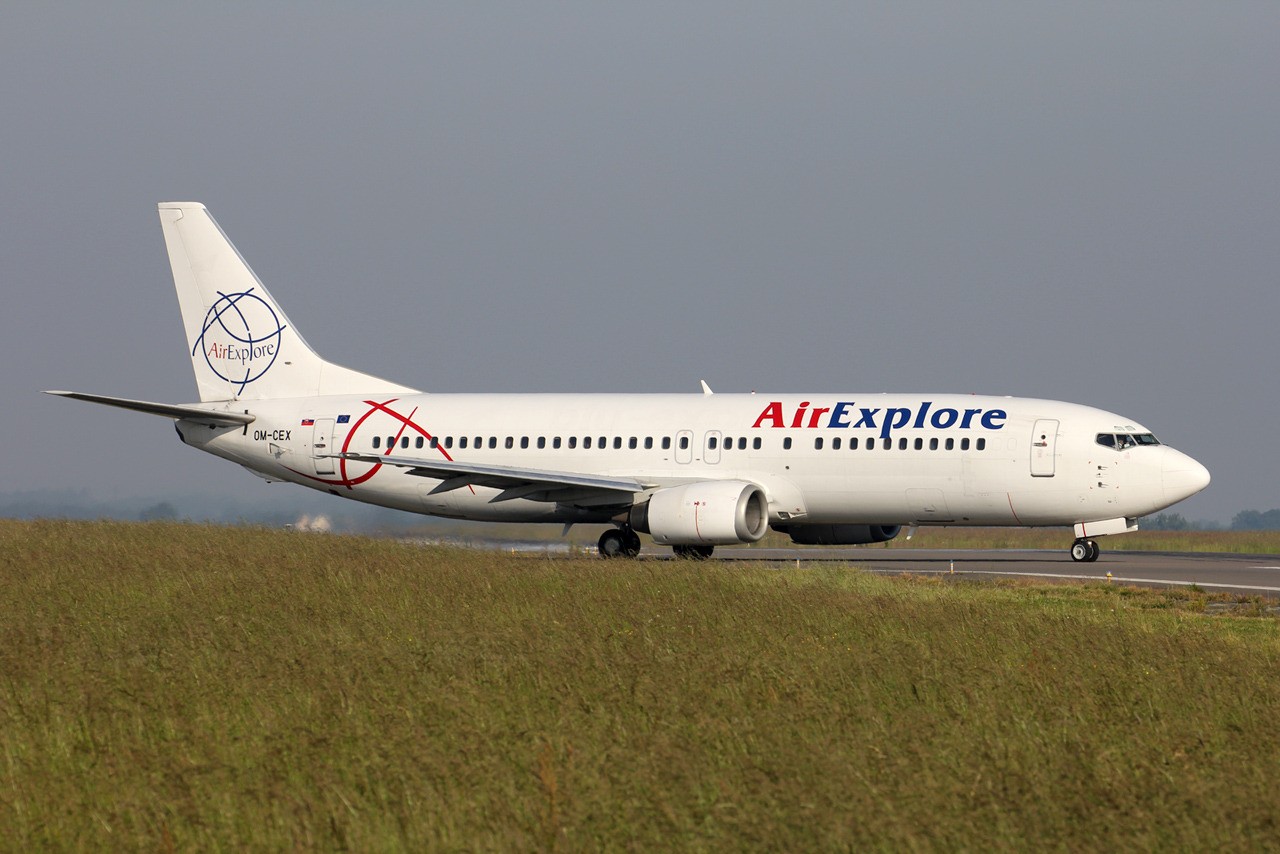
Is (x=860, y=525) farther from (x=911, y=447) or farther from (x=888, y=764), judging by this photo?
(x=888, y=764)

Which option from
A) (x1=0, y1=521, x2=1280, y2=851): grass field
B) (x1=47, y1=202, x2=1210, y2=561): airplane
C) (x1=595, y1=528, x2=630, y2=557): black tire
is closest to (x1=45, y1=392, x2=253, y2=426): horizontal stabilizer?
(x1=47, y1=202, x2=1210, y2=561): airplane

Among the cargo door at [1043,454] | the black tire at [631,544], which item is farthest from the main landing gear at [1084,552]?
the black tire at [631,544]

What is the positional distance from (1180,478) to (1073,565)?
9.59 feet

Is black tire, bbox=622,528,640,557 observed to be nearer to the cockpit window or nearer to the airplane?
the airplane

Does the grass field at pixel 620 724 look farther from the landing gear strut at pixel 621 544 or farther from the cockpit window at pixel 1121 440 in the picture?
the landing gear strut at pixel 621 544

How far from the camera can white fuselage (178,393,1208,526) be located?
29.8 meters

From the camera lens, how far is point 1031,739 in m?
9.00

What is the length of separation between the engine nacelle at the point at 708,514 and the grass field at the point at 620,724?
11215 millimetres

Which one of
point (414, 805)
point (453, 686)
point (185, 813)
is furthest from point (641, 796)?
point (453, 686)

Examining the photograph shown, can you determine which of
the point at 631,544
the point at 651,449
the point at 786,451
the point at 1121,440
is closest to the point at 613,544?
the point at 631,544

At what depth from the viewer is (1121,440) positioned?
98.5ft

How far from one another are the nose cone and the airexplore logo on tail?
2179cm

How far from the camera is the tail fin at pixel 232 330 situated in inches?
1459

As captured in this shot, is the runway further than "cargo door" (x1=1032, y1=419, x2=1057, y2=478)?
No
